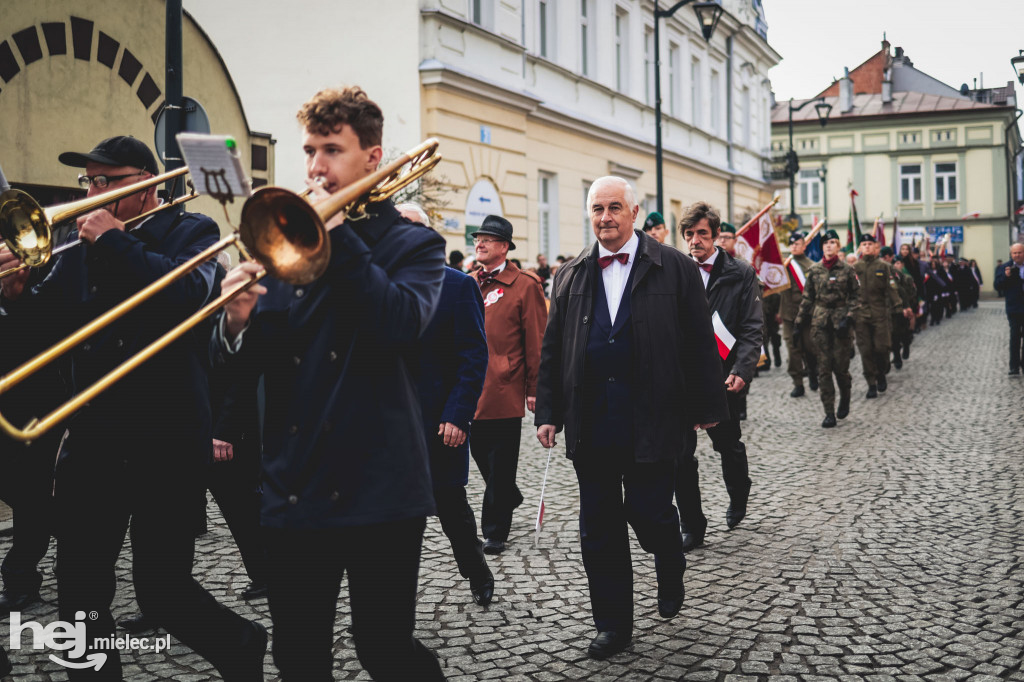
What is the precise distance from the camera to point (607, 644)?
4.34 m

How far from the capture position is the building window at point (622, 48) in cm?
2519

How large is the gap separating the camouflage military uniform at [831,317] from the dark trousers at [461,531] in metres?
7.01

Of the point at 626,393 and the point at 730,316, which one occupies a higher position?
the point at 730,316

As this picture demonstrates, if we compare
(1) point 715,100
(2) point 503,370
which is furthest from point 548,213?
(2) point 503,370

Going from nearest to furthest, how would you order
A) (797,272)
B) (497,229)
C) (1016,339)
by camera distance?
1. (497,229)
2. (797,272)
3. (1016,339)

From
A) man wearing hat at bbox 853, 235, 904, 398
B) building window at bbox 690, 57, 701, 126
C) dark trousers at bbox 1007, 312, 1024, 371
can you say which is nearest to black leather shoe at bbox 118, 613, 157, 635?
man wearing hat at bbox 853, 235, 904, 398

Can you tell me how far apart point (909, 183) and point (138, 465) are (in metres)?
64.1

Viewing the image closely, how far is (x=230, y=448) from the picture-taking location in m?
4.36

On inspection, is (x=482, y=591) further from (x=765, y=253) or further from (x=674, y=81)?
(x=674, y=81)

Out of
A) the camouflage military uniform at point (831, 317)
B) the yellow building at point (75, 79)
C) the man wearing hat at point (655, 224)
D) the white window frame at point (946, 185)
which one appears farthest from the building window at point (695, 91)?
the white window frame at point (946, 185)

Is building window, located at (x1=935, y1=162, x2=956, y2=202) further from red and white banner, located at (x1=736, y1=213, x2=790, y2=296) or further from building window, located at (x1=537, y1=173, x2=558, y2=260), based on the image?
red and white banner, located at (x1=736, y1=213, x2=790, y2=296)

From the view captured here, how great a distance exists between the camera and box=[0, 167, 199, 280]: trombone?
3.34 meters

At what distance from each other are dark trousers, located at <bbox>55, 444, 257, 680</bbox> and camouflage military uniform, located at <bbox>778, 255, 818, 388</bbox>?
10.4 metres

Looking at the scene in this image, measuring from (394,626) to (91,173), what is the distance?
2039mm
